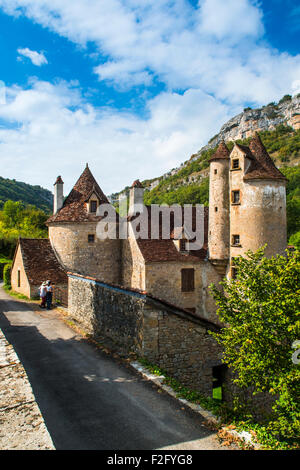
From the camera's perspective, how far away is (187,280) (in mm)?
25922

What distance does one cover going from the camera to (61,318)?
18562 millimetres

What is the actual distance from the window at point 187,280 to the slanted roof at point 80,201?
29.1 ft

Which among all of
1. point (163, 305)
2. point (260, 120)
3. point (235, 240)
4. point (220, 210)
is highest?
point (260, 120)

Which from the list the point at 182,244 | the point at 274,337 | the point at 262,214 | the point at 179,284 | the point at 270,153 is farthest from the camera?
the point at 270,153

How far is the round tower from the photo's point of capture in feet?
84.8

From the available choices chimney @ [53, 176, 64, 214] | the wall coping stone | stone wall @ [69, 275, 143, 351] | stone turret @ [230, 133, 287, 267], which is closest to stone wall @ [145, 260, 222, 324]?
stone turret @ [230, 133, 287, 267]

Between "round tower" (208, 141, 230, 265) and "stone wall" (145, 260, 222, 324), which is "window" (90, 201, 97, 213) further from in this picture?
"round tower" (208, 141, 230, 265)

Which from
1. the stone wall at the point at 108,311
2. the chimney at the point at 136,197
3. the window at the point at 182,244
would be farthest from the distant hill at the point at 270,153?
the stone wall at the point at 108,311

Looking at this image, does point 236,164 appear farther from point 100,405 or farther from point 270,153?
point 270,153

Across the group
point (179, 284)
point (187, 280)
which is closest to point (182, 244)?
point (187, 280)

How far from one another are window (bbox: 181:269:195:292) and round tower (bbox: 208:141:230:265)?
2.17 m

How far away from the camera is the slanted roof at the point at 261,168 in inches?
935

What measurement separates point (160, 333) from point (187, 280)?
552 inches

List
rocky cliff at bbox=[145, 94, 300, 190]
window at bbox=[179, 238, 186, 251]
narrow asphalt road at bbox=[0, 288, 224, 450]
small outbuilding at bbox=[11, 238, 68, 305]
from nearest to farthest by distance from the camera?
narrow asphalt road at bbox=[0, 288, 224, 450] → small outbuilding at bbox=[11, 238, 68, 305] → window at bbox=[179, 238, 186, 251] → rocky cliff at bbox=[145, 94, 300, 190]
